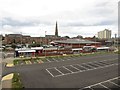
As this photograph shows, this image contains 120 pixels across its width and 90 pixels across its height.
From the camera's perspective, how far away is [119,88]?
20094mm

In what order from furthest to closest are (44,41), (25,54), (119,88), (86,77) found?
(44,41) → (25,54) → (86,77) → (119,88)

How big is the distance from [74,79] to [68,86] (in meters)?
3.43

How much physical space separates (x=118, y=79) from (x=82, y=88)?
23.1 feet

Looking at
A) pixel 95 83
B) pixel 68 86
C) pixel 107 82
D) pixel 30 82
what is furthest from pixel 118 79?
pixel 30 82

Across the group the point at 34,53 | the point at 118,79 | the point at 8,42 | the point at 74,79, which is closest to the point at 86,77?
the point at 74,79

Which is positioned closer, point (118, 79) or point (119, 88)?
point (119, 88)

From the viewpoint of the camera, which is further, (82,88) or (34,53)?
(34,53)

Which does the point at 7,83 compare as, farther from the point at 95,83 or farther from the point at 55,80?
the point at 95,83

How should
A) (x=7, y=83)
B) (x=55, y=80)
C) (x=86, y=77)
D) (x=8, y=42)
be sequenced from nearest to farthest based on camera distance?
1. (x=7, y=83)
2. (x=55, y=80)
3. (x=86, y=77)
4. (x=8, y=42)

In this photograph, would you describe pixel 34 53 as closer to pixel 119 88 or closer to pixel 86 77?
pixel 86 77

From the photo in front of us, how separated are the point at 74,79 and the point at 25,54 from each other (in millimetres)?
28265

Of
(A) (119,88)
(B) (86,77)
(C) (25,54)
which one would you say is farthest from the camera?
(C) (25,54)

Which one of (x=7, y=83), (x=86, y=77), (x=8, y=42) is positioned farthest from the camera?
(x=8, y=42)

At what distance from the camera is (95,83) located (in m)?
22.4
